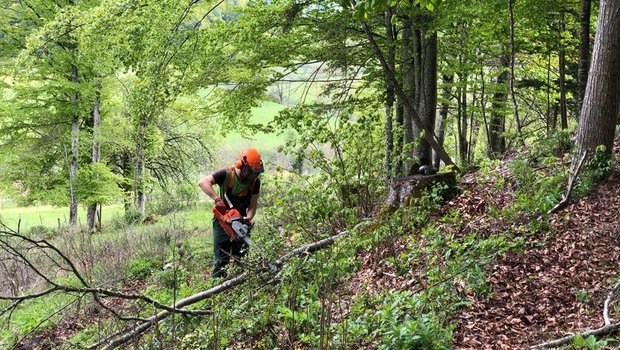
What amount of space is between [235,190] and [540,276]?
12.7ft

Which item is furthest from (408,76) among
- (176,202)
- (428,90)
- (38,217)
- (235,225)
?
(38,217)

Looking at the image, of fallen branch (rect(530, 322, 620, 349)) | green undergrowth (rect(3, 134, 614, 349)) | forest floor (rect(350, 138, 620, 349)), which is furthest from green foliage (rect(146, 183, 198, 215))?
fallen branch (rect(530, 322, 620, 349))

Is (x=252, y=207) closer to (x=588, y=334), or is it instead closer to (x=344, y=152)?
(x=344, y=152)

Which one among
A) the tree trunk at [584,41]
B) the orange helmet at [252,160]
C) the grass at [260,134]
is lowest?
the orange helmet at [252,160]

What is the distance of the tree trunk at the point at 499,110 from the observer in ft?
41.0

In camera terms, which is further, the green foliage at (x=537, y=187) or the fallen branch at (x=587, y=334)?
the green foliage at (x=537, y=187)

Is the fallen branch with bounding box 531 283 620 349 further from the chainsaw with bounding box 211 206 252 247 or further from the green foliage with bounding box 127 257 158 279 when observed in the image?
the green foliage with bounding box 127 257 158 279

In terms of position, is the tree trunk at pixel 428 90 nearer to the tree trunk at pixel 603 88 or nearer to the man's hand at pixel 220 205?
the tree trunk at pixel 603 88

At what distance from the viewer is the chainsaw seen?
5.91 m

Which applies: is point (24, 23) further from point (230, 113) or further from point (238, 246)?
point (238, 246)

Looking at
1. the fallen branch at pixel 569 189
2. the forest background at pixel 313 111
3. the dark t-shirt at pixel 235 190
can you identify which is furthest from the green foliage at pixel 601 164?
the dark t-shirt at pixel 235 190

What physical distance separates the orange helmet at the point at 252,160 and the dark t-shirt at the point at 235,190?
313mm

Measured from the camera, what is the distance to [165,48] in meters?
7.28

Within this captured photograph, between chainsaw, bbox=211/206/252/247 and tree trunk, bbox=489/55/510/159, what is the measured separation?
759cm
